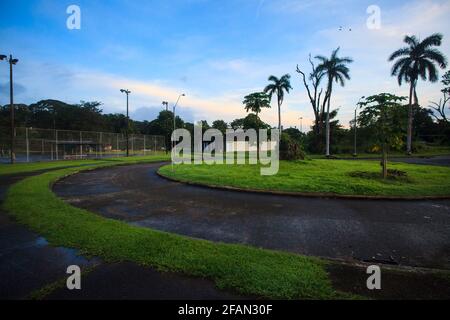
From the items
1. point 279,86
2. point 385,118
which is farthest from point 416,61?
point 385,118

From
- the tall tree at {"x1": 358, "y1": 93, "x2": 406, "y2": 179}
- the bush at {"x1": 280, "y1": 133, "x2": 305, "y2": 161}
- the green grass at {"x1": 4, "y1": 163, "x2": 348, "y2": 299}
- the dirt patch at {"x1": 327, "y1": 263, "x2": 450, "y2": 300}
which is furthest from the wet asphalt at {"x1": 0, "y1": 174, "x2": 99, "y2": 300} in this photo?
the bush at {"x1": 280, "y1": 133, "x2": 305, "y2": 161}

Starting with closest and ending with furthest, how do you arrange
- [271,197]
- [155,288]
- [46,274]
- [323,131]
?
[155,288] < [46,274] < [271,197] < [323,131]

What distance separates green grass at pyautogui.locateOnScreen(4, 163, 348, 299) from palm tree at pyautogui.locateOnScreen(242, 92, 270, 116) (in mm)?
47265

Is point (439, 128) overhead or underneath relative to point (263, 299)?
overhead

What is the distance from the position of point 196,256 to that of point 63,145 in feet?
110

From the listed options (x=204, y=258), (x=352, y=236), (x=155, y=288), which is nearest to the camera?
(x=155, y=288)

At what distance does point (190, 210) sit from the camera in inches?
309

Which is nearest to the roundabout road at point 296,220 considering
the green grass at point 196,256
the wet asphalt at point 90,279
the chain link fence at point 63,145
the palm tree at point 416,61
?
the green grass at point 196,256

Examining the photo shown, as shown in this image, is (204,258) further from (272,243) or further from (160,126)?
(160,126)

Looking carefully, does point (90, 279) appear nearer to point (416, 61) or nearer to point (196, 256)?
point (196, 256)
